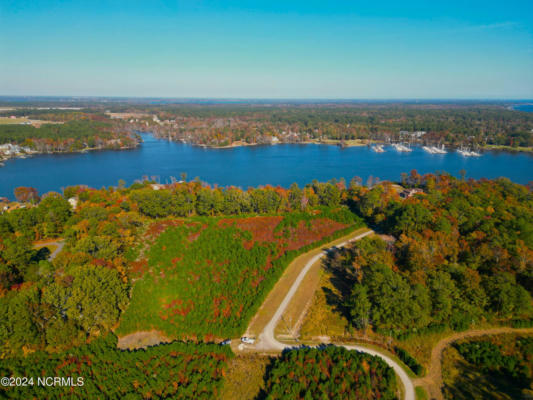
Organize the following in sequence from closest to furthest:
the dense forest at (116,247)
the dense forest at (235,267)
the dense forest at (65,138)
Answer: the dense forest at (116,247)
the dense forest at (235,267)
the dense forest at (65,138)

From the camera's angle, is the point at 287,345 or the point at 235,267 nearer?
the point at 287,345

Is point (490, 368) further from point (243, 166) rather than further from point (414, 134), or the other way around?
point (414, 134)

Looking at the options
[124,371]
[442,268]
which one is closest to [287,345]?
[124,371]

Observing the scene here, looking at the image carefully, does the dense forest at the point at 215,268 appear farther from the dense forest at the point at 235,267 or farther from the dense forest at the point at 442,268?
the dense forest at the point at 442,268

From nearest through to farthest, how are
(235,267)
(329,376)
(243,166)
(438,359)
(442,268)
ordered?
1. (329,376)
2. (438,359)
3. (442,268)
4. (235,267)
5. (243,166)

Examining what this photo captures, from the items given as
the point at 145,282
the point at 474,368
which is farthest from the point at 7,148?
the point at 474,368

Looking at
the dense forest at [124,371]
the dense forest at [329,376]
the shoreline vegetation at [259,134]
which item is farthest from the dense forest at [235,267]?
the shoreline vegetation at [259,134]
